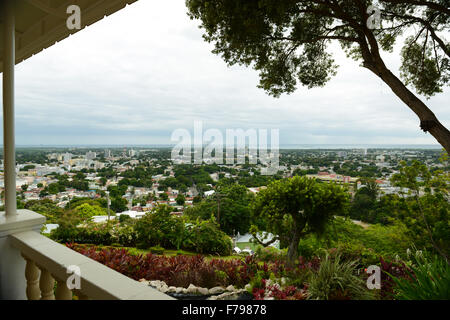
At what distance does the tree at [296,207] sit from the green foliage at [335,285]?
2.84 feet

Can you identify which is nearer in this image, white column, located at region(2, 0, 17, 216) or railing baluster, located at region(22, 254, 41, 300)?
railing baluster, located at region(22, 254, 41, 300)

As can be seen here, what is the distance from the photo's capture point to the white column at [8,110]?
4.53 ft

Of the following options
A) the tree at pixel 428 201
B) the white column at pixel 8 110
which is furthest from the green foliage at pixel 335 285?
the white column at pixel 8 110

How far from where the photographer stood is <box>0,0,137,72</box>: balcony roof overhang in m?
1.45

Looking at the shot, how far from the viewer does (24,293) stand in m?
1.29

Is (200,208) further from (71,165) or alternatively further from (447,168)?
(447,168)

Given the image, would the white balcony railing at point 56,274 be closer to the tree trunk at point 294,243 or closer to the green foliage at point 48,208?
the tree trunk at point 294,243

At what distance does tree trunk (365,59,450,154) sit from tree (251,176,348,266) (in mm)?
1181

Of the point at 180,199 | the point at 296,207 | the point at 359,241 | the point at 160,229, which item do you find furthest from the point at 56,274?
the point at 359,241

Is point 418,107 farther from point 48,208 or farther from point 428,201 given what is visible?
point 48,208

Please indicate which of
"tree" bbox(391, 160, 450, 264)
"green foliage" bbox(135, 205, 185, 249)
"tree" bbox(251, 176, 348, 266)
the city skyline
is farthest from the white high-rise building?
"tree" bbox(391, 160, 450, 264)

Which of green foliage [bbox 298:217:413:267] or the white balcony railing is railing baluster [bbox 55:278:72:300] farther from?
green foliage [bbox 298:217:413:267]

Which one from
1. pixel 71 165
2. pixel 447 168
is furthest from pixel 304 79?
pixel 71 165

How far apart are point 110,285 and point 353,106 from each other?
5346 millimetres
